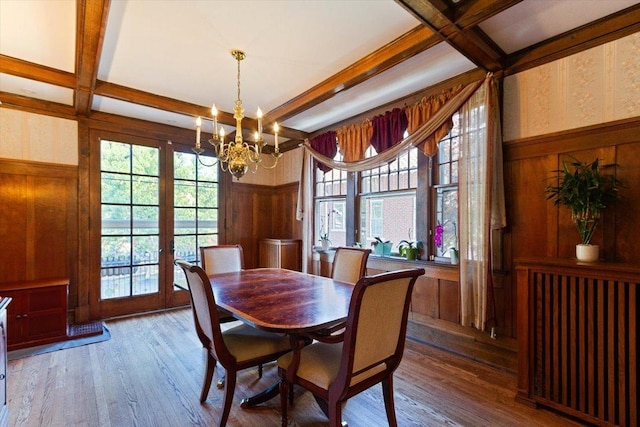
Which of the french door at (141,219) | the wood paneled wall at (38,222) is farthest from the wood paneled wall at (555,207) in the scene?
the wood paneled wall at (38,222)

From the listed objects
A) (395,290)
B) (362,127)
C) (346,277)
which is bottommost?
(346,277)

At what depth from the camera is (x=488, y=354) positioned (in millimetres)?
2701

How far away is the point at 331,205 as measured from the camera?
4.56m

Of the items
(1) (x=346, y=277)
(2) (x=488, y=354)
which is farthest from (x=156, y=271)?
(2) (x=488, y=354)

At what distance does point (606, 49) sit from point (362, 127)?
2.19 metres

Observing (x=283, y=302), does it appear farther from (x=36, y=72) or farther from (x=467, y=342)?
(x=36, y=72)

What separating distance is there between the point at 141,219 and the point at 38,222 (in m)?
1.05

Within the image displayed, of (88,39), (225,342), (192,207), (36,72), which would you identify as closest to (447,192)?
(225,342)

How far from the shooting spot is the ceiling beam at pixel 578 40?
2.02 metres

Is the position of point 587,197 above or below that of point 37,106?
below

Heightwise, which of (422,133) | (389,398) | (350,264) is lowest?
(389,398)

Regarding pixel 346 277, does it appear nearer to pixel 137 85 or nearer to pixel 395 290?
pixel 395 290

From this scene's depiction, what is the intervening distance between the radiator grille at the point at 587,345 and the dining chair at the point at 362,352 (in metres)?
1.09

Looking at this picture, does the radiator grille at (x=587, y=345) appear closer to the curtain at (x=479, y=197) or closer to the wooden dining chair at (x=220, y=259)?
the curtain at (x=479, y=197)
